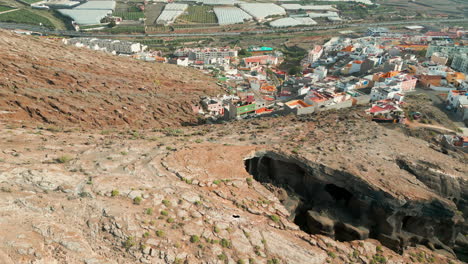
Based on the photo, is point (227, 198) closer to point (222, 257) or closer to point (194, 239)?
point (194, 239)

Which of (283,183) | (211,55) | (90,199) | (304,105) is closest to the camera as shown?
(90,199)

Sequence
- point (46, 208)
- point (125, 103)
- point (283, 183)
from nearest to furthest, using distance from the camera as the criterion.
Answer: point (46, 208), point (283, 183), point (125, 103)

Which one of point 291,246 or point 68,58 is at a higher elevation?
point 68,58

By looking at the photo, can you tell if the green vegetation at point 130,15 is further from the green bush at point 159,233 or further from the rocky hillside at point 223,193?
the green bush at point 159,233

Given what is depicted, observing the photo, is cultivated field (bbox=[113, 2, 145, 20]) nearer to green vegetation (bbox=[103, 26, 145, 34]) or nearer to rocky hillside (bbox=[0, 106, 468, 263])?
green vegetation (bbox=[103, 26, 145, 34])

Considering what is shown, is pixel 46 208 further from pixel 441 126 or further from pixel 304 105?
pixel 441 126

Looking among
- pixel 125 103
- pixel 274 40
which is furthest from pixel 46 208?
pixel 274 40

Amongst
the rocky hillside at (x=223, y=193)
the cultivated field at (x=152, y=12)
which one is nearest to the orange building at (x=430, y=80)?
the rocky hillside at (x=223, y=193)
